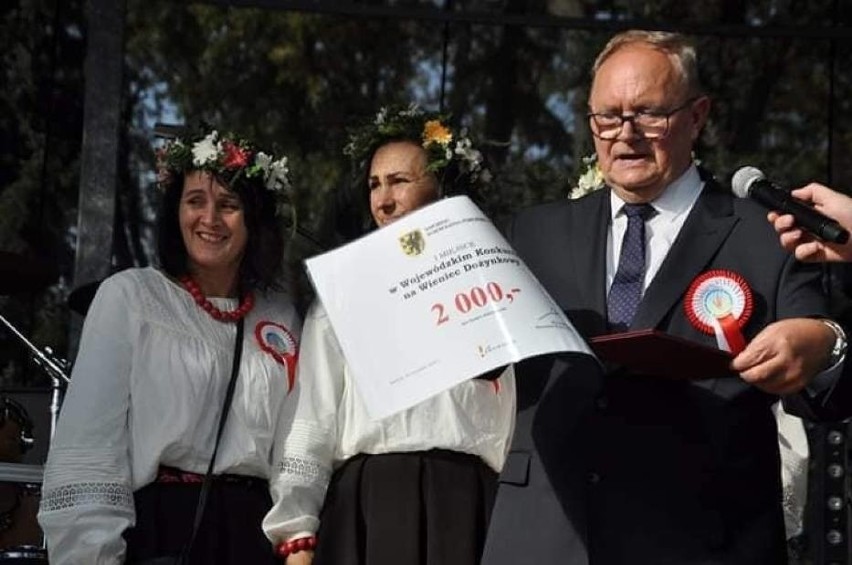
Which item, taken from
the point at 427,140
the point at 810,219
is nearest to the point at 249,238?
the point at 427,140

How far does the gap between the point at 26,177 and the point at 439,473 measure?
351 centimetres

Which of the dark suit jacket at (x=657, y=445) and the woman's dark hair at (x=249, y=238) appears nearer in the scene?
the dark suit jacket at (x=657, y=445)

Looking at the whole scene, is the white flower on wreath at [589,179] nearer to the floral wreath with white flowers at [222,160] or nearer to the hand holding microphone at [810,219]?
the floral wreath with white flowers at [222,160]

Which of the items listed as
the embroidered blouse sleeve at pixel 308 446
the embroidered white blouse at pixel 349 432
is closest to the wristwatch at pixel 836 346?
the embroidered white blouse at pixel 349 432

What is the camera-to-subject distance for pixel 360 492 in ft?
12.2

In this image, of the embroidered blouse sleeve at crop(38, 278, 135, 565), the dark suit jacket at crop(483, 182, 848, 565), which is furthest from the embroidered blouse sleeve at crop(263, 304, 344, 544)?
the dark suit jacket at crop(483, 182, 848, 565)

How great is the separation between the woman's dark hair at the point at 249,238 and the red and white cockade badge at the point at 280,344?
142mm

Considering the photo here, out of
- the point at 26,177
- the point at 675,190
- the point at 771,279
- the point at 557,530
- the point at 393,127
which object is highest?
the point at 26,177

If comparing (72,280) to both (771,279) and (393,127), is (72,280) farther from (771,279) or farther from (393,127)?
(771,279)

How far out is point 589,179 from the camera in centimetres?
464

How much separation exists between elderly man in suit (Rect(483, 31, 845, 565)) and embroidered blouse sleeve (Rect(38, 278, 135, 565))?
44.7 inches

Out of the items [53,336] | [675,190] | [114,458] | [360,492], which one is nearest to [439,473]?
[360,492]

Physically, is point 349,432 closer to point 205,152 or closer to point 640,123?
point 205,152

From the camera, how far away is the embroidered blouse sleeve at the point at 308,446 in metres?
3.71
